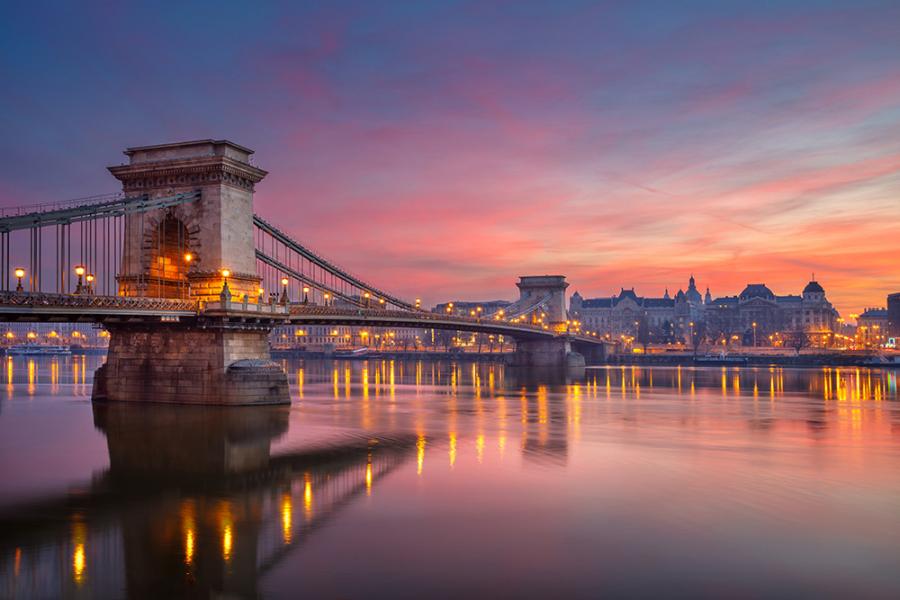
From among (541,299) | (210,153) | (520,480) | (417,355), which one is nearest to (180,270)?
(210,153)

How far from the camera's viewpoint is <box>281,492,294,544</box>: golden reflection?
17719 millimetres

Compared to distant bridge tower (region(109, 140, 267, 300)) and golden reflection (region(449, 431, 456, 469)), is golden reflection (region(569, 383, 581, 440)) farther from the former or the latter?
distant bridge tower (region(109, 140, 267, 300))

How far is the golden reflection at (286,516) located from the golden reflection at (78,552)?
4.06 metres

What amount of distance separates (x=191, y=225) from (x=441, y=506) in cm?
2918

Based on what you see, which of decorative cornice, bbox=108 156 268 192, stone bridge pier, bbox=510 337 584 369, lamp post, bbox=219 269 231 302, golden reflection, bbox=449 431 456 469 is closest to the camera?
golden reflection, bbox=449 431 456 469

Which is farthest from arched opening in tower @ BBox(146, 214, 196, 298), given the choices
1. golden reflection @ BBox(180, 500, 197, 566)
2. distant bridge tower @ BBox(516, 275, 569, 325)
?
distant bridge tower @ BBox(516, 275, 569, 325)

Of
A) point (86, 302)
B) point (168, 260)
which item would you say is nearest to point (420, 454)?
point (86, 302)

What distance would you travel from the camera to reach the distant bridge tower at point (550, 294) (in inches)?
5325

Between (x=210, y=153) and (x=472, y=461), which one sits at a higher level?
(x=210, y=153)

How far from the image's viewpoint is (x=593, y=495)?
22.2m

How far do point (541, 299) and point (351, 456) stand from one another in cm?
10965

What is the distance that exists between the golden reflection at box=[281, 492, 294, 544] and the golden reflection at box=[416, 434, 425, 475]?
197 inches

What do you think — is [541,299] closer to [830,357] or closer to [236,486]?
[830,357]

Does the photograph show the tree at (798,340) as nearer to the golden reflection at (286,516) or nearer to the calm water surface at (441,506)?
the calm water surface at (441,506)
